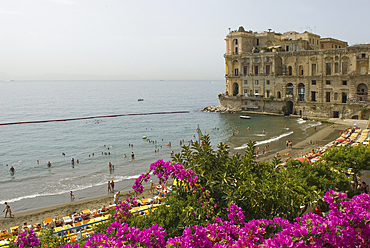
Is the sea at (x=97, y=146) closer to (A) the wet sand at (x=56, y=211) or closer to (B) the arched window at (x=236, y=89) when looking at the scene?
(A) the wet sand at (x=56, y=211)

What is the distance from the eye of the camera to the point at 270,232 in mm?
9492

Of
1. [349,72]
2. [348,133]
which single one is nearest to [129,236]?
[348,133]

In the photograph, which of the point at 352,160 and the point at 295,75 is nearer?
the point at 352,160

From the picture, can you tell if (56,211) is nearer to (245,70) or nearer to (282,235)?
(282,235)

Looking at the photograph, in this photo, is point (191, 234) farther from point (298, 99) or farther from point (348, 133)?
point (298, 99)

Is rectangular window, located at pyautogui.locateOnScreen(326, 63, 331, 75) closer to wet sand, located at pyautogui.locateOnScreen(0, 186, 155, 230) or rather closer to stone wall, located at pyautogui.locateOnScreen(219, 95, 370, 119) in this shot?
stone wall, located at pyautogui.locateOnScreen(219, 95, 370, 119)

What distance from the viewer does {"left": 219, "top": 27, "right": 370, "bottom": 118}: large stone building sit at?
199 ft

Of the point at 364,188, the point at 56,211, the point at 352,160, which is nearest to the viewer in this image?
the point at 364,188

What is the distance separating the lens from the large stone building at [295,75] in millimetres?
60625

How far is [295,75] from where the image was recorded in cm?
6994

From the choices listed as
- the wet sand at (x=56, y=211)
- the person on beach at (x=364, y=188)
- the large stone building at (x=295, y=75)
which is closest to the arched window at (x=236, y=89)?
the large stone building at (x=295, y=75)

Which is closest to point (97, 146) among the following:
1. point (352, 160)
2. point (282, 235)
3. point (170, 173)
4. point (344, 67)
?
point (352, 160)

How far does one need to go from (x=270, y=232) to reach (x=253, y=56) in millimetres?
69623

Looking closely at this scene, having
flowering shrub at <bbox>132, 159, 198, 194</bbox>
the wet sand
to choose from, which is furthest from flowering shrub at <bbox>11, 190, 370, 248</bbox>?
the wet sand
